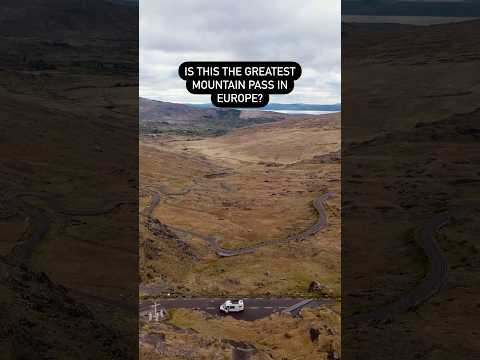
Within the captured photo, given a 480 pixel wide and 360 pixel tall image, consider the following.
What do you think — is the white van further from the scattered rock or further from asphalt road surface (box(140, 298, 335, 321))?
the scattered rock

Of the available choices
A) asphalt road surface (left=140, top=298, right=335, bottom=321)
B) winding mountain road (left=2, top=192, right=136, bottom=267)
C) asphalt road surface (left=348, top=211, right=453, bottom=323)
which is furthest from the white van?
winding mountain road (left=2, top=192, right=136, bottom=267)

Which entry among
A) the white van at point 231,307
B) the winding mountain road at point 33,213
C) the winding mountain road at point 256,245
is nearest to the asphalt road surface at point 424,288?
the white van at point 231,307

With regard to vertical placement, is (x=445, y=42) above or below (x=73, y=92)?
above

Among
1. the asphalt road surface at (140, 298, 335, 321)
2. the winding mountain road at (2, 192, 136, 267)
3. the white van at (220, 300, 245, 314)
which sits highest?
the winding mountain road at (2, 192, 136, 267)

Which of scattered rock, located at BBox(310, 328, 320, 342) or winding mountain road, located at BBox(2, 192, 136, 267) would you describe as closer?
scattered rock, located at BBox(310, 328, 320, 342)

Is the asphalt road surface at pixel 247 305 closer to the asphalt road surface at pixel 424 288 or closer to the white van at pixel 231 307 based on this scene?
the white van at pixel 231 307

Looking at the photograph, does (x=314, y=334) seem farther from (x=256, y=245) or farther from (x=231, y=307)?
(x=256, y=245)

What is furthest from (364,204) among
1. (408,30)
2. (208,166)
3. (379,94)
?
(408,30)

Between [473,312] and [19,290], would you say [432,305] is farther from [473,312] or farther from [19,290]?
[19,290]

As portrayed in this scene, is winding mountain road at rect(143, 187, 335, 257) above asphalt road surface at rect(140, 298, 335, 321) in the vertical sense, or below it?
above
